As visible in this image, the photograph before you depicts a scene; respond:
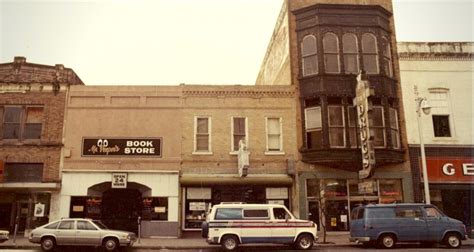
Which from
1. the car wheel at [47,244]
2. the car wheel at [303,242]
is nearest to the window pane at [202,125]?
the car wheel at [303,242]

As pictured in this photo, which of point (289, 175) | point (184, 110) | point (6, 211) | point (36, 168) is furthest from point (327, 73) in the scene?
point (6, 211)

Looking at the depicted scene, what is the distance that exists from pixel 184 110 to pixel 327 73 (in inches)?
335

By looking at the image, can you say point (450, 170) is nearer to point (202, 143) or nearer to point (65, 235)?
point (202, 143)

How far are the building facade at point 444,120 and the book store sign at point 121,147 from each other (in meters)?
14.8

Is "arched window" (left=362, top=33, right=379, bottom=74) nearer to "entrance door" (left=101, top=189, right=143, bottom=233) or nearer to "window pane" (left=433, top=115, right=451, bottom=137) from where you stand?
"window pane" (left=433, top=115, right=451, bottom=137)

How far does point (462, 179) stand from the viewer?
2347 cm

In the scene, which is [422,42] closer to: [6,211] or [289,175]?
[289,175]

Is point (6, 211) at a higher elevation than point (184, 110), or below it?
below

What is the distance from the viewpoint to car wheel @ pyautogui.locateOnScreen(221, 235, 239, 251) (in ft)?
55.1

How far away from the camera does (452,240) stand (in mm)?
17625

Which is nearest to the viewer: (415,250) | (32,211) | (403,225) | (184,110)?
(415,250)

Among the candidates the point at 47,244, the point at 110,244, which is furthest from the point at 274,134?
the point at 47,244

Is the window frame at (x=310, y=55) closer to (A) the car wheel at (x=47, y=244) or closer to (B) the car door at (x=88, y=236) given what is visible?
(B) the car door at (x=88, y=236)

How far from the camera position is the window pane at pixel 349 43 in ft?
79.1
